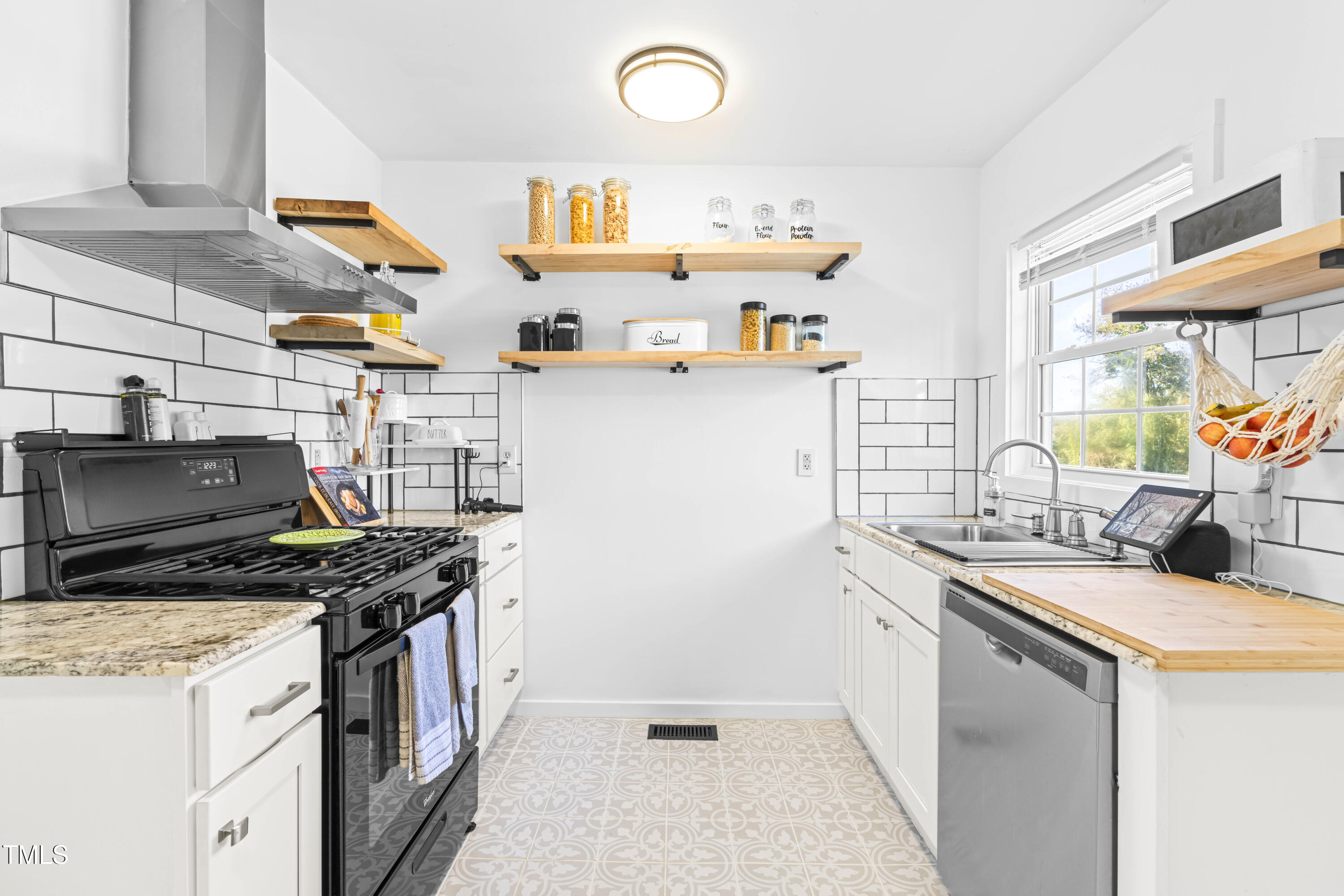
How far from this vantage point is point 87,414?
145 centimetres

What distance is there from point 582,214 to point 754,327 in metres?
0.83

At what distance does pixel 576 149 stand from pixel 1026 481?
2.24m

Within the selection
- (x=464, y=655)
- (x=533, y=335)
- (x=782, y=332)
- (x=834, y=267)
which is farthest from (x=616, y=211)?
(x=464, y=655)

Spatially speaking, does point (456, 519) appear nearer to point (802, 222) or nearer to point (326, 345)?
point (326, 345)

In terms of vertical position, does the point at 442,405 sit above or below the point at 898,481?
above

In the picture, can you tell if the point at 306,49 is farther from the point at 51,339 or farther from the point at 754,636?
the point at 754,636

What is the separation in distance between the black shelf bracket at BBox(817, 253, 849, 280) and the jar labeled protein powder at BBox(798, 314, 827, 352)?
0.20 m

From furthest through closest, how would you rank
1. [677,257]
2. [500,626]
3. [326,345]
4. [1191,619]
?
1. [677,257]
2. [500,626]
3. [326,345]
4. [1191,619]

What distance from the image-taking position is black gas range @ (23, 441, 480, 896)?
49.2 inches

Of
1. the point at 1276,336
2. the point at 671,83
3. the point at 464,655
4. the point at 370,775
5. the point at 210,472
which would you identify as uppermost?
the point at 671,83

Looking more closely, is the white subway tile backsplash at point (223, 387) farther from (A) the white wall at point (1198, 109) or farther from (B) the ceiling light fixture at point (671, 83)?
(A) the white wall at point (1198, 109)

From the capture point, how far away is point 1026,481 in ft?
8.18

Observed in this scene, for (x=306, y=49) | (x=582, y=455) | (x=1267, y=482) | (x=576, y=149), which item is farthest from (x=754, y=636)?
(x=306, y=49)

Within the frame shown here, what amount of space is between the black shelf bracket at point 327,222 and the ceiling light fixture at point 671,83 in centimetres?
94
